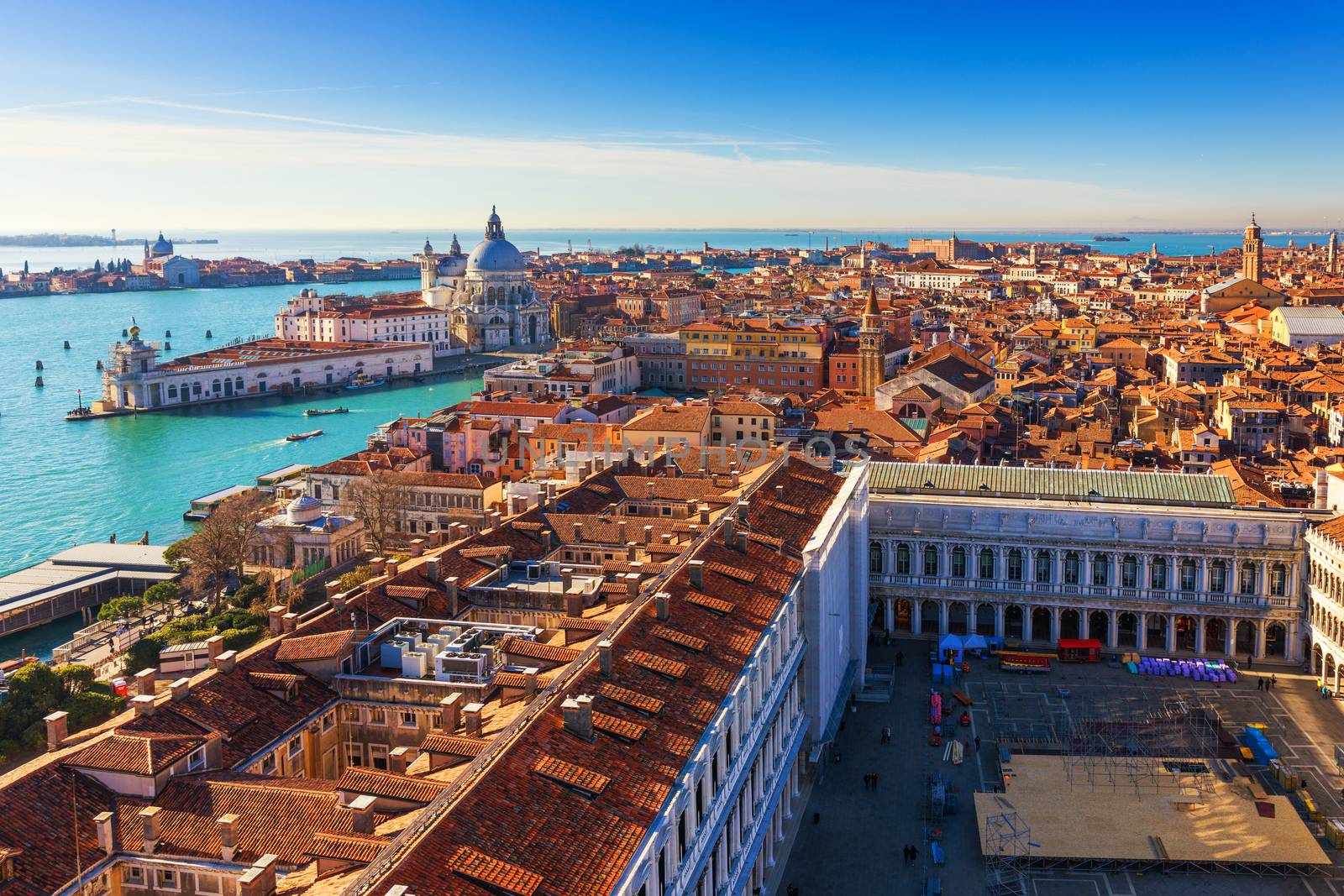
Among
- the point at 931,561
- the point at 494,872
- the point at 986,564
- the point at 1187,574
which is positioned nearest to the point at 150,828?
the point at 494,872

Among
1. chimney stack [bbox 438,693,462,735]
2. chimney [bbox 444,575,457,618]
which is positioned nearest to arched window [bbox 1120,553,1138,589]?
chimney [bbox 444,575,457,618]

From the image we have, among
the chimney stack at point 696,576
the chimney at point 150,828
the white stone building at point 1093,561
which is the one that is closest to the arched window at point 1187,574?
the white stone building at point 1093,561

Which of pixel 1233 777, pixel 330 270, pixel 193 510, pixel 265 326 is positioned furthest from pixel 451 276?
pixel 1233 777

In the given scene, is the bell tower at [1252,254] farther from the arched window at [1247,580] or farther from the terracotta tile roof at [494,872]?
the terracotta tile roof at [494,872]

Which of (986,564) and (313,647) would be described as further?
(986,564)

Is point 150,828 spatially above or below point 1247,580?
above

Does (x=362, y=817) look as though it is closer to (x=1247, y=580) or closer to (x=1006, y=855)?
(x=1006, y=855)

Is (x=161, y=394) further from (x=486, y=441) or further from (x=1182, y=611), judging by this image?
(x=1182, y=611)
